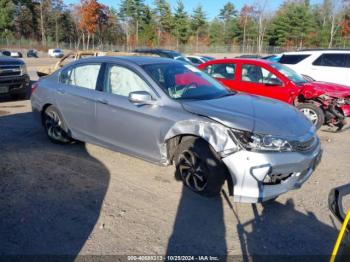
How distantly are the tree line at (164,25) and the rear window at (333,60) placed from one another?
172 ft

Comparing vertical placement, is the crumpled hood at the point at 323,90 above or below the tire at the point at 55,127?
above

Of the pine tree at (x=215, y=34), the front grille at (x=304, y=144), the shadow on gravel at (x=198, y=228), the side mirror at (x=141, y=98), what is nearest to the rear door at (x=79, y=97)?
the side mirror at (x=141, y=98)

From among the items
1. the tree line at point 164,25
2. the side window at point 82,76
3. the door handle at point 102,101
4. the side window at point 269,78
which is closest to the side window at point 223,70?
the side window at point 269,78

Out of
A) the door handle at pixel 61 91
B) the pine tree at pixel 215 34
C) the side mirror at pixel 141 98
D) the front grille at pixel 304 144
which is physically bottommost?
the front grille at pixel 304 144

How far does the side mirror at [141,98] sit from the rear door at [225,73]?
433cm

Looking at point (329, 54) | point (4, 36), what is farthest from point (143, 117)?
point (4, 36)

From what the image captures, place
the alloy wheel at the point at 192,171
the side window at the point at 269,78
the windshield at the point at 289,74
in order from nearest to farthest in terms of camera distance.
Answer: the alloy wheel at the point at 192,171, the side window at the point at 269,78, the windshield at the point at 289,74

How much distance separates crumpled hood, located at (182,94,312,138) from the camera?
3607 millimetres

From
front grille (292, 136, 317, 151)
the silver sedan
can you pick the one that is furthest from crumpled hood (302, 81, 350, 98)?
front grille (292, 136, 317, 151)

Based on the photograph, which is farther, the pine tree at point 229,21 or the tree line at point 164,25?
the pine tree at point 229,21

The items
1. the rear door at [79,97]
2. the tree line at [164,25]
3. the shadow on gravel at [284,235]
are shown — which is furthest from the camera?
the tree line at [164,25]

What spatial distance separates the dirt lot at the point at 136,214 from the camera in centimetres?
305

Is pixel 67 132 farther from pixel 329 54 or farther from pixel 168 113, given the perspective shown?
pixel 329 54

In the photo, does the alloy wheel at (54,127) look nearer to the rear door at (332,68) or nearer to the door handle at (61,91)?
the door handle at (61,91)
